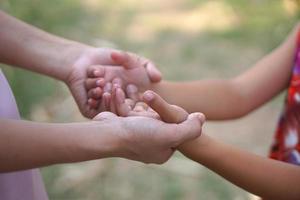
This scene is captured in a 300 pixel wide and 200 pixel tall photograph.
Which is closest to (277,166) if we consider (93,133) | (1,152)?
(93,133)

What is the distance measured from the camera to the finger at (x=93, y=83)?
148 cm

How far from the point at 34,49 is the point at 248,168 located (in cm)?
53

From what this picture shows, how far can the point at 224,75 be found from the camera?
3354 millimetres

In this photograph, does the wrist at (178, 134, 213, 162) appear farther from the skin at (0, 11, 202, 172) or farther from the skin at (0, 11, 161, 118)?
the skin at (0, 11, 161, 118)

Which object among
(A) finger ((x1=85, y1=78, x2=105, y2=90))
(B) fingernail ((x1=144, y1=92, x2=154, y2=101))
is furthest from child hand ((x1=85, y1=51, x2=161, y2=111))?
(B) fingernail ((x1=144, y1=92, x2=154, y2=101))

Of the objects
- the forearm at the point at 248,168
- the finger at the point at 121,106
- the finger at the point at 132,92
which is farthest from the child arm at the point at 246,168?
the finger at the point at 132,92

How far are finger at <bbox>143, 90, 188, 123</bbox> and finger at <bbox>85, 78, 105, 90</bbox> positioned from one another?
10.2 inches

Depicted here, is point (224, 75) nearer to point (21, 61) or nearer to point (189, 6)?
point (189, 6)

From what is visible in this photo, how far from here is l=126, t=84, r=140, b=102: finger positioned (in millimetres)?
1496

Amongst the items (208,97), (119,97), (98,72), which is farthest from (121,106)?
(208,97)

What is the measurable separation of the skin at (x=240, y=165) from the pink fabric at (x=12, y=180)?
0.68ft

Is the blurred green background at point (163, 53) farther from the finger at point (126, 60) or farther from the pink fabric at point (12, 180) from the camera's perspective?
the pink fabric at point (12, 180)

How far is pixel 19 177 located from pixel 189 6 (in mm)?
3018

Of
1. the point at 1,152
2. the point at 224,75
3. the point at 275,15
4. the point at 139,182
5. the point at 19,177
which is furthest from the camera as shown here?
the point at 275,15
